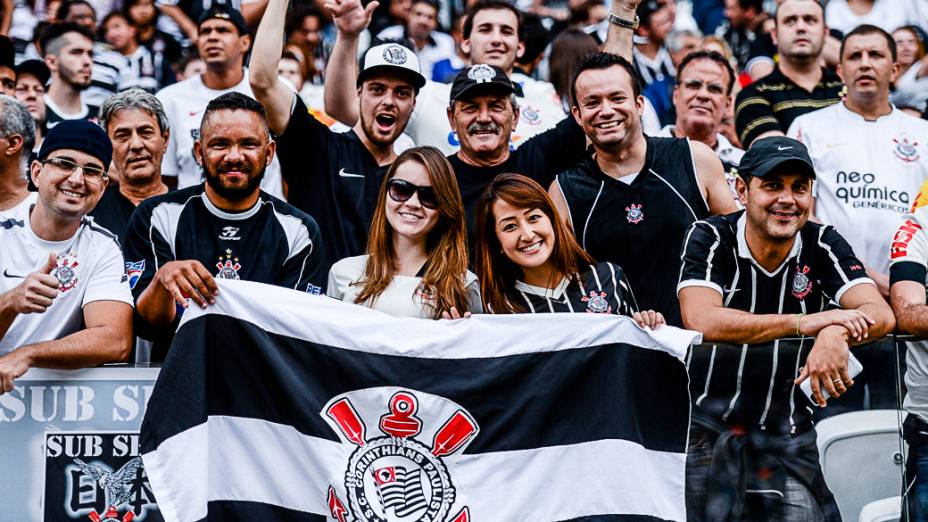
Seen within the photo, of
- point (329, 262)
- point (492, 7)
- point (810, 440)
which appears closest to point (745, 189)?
point (810, 440)

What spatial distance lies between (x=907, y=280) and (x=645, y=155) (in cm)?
153

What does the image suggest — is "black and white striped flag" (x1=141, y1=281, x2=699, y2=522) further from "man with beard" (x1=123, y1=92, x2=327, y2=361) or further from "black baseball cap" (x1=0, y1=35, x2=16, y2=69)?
"black baseball cap" (x1=0, y1=35, x2=16, y2=69)

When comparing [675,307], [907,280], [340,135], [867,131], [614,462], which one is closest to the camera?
[614,462]

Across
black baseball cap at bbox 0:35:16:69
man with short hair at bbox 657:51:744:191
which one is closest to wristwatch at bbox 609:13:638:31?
man with short hair at bbox 657:51:744:191

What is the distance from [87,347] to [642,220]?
2850mm

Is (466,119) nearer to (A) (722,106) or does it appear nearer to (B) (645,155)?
(B) (645,155)

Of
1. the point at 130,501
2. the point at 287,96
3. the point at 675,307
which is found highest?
the point at 287,96

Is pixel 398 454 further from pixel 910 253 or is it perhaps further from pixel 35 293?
pixel 910 253

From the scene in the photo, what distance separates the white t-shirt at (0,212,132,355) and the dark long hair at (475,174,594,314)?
1678 millimetres

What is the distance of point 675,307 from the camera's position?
6551mm

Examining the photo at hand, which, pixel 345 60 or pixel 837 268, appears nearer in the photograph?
pixel 837 268

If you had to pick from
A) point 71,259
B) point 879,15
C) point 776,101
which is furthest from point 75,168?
point 879,15

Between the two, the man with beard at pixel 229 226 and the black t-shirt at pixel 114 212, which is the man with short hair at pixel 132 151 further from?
the man with beard at pixel 229 226

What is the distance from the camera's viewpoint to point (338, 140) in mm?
7043
